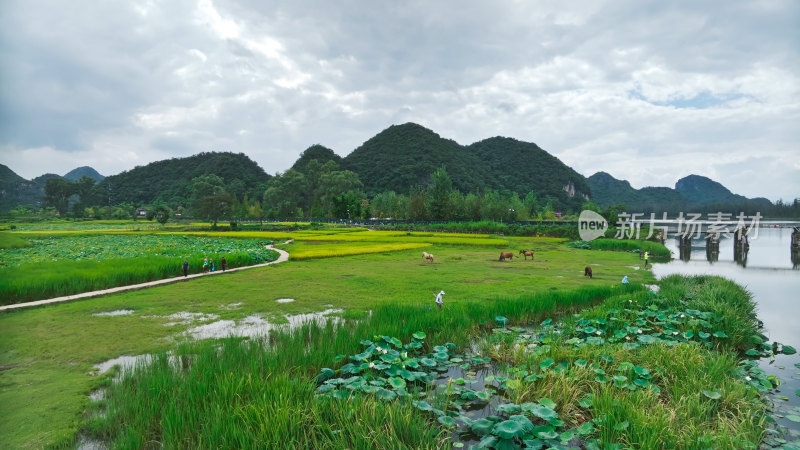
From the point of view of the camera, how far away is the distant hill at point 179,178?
338 feet

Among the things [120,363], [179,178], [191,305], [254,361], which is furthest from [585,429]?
[179,178]

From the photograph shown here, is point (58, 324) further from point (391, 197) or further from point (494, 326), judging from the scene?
point (391, 197)

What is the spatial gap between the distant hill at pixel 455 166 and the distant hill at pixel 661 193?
2479 centimetres

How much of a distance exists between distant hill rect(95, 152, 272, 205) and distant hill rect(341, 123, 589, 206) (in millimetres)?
31441

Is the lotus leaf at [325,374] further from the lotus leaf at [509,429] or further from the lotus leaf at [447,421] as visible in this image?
the lotus leaf at [509,429]

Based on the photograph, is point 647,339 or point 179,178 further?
point 179,178

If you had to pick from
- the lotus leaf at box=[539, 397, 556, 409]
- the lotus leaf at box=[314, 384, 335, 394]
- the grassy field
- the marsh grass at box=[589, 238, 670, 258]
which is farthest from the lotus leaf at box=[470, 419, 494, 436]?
the marsh grass at box=[589, 238, 670, 258]

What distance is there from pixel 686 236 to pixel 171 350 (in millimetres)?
57346

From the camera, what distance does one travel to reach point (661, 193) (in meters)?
164

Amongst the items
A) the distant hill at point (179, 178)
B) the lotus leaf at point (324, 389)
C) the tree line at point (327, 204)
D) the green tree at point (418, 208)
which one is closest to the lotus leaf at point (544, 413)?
the lotus leaf at point (324, 389)

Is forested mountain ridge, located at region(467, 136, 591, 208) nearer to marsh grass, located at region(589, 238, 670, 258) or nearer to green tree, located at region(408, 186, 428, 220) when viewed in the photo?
green tree, located at region(408, 186, 428, 220)

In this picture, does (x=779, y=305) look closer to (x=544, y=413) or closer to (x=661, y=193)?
(x=544, y=413)

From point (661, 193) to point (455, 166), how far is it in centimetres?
10802

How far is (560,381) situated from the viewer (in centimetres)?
600
